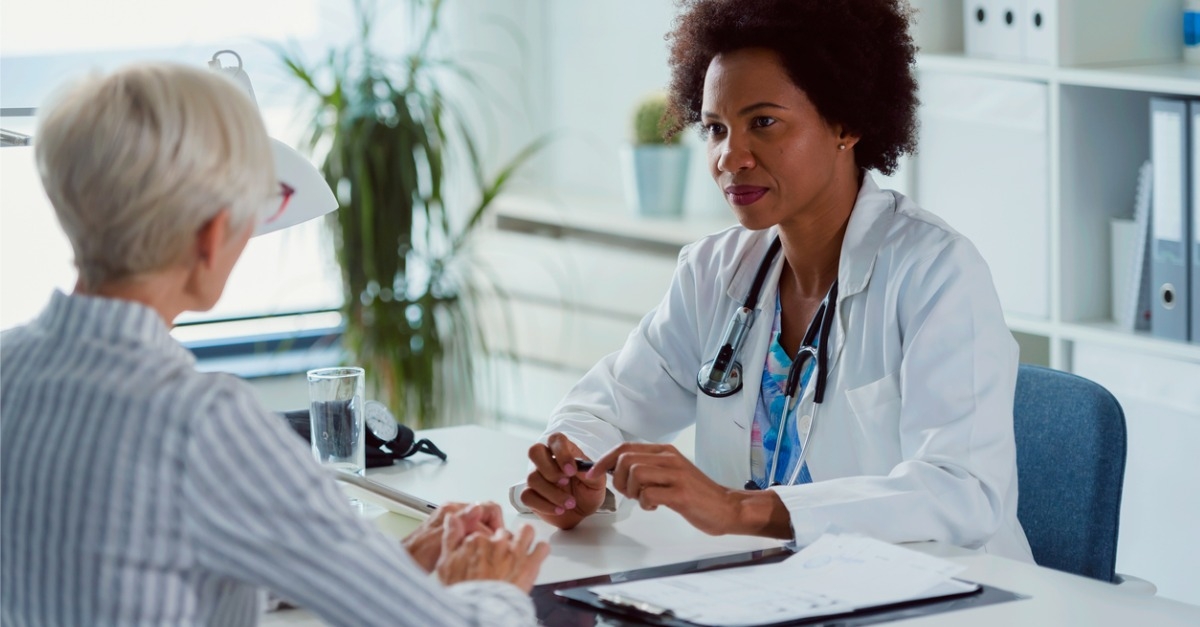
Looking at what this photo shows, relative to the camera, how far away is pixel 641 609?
1.51 metres

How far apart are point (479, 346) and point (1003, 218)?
1.80 m

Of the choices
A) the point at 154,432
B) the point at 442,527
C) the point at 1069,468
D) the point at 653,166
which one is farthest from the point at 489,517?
the point at 653,166

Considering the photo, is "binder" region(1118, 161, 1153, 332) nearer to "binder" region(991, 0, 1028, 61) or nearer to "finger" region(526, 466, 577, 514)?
"binder" region(991, 0, 1028, 61)

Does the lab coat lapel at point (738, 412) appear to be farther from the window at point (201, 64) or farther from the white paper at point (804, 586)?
the window at point (201, 64)

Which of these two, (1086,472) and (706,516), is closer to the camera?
(706,516)

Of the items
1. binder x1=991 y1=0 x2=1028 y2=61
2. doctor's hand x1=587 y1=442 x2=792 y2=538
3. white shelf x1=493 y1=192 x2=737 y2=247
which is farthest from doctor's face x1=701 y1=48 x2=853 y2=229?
white shelf x1=493 y1=192 x2=737 y2=247

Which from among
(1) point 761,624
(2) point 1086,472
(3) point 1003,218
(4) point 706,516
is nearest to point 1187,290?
(3) point 1003,218

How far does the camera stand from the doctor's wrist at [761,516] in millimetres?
1806

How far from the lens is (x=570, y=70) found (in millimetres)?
4754

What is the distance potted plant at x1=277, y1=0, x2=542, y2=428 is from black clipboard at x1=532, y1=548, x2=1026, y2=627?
93.4 inches

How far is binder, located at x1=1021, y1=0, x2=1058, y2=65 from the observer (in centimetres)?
286

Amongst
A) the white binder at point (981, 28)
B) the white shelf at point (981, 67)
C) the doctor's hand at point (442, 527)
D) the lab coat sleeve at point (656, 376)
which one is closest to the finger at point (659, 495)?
the doctor's hand at point (442, 527)

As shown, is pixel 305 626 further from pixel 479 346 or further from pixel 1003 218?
pixel 479 346

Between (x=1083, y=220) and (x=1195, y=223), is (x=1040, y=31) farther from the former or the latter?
(x=1195, y=223)
